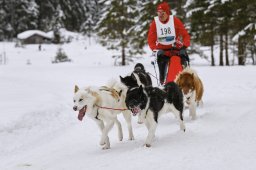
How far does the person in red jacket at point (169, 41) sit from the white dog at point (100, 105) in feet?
7.91

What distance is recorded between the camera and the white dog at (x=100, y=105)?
579cm

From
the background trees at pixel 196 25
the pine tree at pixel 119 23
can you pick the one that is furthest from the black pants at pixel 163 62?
the pine tree at pixel 119 23

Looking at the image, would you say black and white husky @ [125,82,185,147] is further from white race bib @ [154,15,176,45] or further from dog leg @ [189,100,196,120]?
white race bib @ [154,15,176,45]

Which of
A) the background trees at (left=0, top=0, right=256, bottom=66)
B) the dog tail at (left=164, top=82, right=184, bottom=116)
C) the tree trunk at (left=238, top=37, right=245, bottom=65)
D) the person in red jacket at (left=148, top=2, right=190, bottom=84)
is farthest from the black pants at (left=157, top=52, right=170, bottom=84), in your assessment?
the tree trunk at (left=238, top=37, right=245, bottom=65)

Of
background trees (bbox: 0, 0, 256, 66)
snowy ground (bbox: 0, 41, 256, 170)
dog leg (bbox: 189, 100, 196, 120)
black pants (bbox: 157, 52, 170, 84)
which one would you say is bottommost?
snowy ground (bbox: 0, 41, 256, 170)

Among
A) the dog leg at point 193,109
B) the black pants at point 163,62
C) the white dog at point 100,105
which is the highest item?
the black pants at point 163,62

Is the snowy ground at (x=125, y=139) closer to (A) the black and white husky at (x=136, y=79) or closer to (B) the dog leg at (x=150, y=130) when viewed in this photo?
(B) the dog leg at (x=150, y=130)

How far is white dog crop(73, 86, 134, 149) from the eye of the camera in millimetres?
5785

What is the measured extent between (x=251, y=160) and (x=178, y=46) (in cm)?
447

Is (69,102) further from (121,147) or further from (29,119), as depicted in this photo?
(121,147)

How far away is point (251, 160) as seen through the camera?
4.45 meters

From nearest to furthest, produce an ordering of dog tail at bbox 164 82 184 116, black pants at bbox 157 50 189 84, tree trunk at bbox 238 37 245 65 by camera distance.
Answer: dog tail at bbox 164 82 184 116
black pants at bbox 157 50 189 84
tree trunk at bbox 238 37 245 65

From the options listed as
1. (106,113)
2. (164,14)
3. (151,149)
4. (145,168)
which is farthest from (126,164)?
(164,14)

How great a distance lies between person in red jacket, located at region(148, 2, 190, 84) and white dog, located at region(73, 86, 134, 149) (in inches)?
94.9
